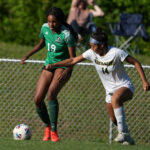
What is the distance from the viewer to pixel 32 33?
1380 cm

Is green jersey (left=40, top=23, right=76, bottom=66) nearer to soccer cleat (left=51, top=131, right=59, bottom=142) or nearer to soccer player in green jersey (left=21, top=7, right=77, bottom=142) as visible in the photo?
soccer player in green jersey (left=21, top=7, right=77, bottom=142)

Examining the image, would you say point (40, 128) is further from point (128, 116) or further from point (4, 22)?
point (4, 22)

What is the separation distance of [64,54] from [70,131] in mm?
2415

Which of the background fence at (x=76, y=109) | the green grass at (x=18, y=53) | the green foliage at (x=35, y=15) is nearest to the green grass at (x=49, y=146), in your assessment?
the background fence at (x=76, y=109)

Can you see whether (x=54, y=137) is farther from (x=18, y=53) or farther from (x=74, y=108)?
(x=18, y=53)

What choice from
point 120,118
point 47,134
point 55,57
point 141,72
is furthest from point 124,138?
point 55,57

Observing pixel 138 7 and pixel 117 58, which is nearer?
pixel 117 58

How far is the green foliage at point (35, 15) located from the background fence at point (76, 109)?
344 cm

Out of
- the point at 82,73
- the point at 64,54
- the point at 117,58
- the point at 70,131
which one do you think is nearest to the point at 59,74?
the point at 64,54

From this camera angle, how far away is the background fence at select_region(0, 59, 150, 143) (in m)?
9.34

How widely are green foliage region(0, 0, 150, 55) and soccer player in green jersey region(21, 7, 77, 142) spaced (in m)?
6.08

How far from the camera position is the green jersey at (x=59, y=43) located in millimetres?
7408

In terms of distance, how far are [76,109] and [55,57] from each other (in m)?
2.56

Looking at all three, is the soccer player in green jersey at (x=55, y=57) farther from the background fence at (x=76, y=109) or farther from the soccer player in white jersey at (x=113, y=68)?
the background fence at (x=76, y=109)
